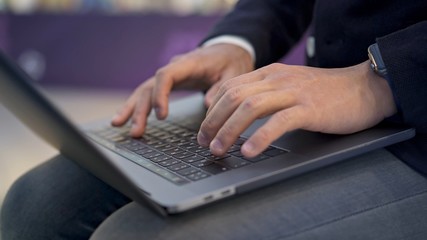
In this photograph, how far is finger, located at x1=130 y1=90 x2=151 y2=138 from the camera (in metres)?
0.93

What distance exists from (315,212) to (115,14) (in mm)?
2446

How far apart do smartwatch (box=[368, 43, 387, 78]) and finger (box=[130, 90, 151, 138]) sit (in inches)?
13.5

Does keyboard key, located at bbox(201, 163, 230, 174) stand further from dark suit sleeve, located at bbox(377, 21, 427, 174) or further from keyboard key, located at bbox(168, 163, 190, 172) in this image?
dark suit sleeve, located at bbox(377, 21, 427, 174)

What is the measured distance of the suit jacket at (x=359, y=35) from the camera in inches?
28.9

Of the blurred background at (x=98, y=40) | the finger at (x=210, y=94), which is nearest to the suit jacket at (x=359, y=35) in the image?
the finger at (x=210, y=94)

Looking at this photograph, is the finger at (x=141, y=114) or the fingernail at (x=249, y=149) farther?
the finger at (x=141, y=114)

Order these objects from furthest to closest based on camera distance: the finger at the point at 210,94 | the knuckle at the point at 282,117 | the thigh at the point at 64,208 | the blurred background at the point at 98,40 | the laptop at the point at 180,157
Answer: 1. the blurred background at the point at 98,40
2. the finger at the point at 210,94
3. the thigh at the point at 64,208
4. the knuckle at the point at 282,117
5. the laptop at the point at 180,157

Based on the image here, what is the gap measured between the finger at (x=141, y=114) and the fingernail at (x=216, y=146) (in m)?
0.24

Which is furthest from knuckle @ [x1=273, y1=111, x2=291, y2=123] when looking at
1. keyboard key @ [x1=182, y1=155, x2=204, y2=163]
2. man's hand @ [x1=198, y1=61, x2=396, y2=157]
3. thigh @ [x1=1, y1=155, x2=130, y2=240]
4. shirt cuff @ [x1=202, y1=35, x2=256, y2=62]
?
shirt cuff @ [x1=202, y1=35, x2=256, y2=62]

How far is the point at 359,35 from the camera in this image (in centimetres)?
84

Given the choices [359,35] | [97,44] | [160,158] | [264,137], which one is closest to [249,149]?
[264,137]

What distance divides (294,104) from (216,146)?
3.7 inches

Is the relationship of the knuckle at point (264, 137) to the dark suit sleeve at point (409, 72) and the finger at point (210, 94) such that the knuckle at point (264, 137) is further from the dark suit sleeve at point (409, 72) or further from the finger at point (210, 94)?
the finger at point (210, 94)

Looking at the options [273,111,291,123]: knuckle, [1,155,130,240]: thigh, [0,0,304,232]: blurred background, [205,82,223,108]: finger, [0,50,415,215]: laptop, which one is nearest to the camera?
[0,50,415,215]: laptop
